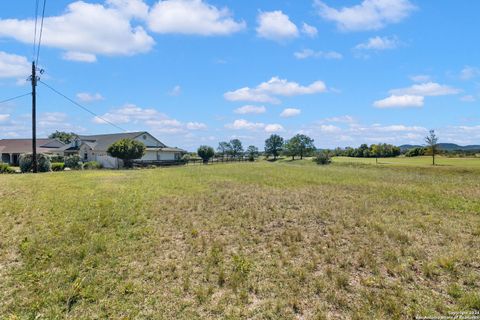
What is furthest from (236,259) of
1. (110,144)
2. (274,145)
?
(274,145)

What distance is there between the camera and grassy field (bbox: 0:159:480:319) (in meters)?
4.47

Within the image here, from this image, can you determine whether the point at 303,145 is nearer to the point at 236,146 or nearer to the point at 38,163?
the point at 236,146

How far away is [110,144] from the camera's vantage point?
41.6 meters

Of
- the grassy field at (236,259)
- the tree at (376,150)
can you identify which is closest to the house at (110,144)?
the grassy field at (236,259)

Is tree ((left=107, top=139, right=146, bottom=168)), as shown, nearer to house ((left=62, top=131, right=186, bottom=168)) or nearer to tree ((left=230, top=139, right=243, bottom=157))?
house ((left=62, top=131, right=186, bottom=168))

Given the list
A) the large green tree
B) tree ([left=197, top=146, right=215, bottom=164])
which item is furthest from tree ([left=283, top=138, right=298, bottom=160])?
tree ([left=197, top=146, right=215, bottom=164])

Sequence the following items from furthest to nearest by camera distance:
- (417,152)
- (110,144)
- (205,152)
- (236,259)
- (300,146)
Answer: (300,146)
(417,152)
(205,152)
(110,144)
(236,259)

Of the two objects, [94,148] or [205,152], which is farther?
[205,152]

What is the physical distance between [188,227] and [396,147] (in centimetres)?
6797

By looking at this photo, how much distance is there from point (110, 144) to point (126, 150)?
8809 mm

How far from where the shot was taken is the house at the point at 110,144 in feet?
140

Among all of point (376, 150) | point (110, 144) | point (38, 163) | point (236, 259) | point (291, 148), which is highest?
point (291, 148)

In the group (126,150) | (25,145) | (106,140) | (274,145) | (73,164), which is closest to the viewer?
(73,164)

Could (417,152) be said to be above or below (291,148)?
below
